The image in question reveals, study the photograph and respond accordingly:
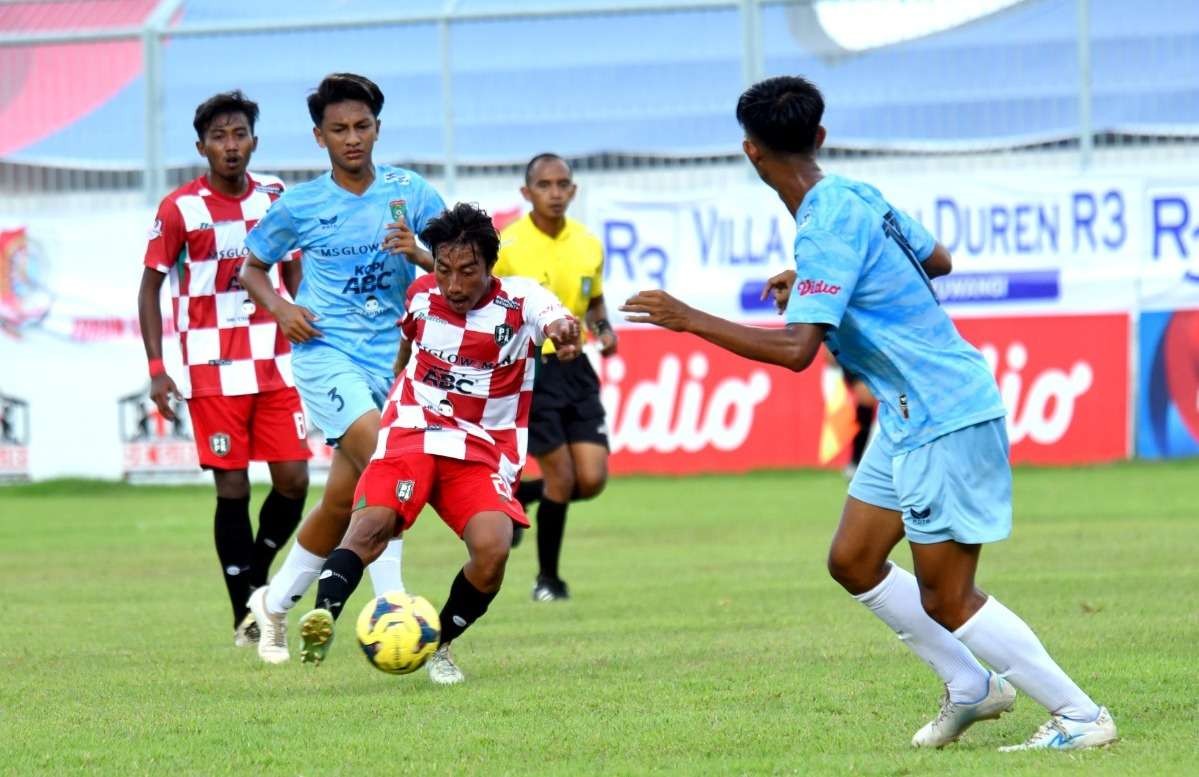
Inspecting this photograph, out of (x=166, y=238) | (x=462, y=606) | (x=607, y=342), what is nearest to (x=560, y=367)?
(x=607, y=342)

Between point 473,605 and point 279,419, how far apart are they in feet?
7.17

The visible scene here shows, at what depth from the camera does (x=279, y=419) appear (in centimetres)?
929

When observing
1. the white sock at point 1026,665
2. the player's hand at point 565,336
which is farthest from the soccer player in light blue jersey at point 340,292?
the white sock at point 1026,665

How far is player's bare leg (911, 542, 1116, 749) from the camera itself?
5871 mm

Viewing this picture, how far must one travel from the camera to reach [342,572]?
7.01 m

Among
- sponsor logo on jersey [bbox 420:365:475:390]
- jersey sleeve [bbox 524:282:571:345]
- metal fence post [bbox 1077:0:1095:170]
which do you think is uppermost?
metal fence post [bbox 1077:0:1095:170]

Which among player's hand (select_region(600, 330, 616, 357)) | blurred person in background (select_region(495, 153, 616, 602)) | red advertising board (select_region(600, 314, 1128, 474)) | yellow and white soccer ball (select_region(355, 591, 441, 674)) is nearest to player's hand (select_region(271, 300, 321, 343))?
yellow and white soccer ball (select_region(355, 591, 441, 674))

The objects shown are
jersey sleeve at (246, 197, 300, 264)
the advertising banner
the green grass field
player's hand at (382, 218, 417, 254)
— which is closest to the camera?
the green grass field

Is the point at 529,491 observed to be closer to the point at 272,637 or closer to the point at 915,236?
the point at 272,637

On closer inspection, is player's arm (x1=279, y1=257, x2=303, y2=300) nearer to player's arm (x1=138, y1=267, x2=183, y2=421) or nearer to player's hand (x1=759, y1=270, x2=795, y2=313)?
player's arm (x1=138, y1=267, x2=183, y2=421)

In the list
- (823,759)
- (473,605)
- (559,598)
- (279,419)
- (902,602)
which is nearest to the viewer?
(823,759)

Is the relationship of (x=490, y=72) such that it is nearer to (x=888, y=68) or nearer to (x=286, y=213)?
(x=888, y=68)

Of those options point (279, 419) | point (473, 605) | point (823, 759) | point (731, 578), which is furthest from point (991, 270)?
point (823, 759)

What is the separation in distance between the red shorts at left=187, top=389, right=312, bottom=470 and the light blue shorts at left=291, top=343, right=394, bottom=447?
733mm
